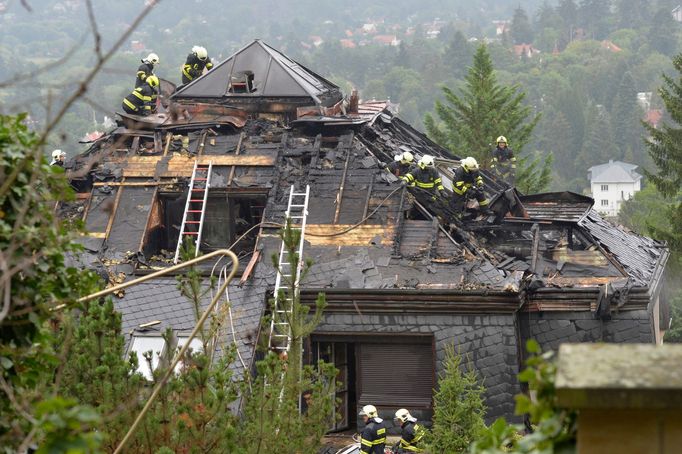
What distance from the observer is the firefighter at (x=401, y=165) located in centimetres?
2112

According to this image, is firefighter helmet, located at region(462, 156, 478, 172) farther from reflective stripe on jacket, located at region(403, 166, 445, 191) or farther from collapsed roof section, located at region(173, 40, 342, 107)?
collapsed roof section, located at region(173, 40, 342, 107)

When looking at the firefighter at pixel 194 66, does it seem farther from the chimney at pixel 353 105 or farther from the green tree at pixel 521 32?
the green tree at pixel 521 32

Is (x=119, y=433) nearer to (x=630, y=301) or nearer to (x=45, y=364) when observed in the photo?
(x=45, y=364)

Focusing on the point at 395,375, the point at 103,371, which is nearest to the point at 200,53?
the point at 395,375

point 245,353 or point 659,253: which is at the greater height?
point 659,253

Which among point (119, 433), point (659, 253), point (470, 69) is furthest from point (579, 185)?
point (119, 433)

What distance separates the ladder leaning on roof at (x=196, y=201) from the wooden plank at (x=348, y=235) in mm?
1837

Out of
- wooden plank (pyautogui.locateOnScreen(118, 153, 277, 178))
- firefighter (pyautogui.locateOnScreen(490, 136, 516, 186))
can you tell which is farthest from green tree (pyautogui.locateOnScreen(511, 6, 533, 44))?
wooden plank (pyautogui.locateOnScreen(118, 153, 277, 178))

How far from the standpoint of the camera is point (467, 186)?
20.6m

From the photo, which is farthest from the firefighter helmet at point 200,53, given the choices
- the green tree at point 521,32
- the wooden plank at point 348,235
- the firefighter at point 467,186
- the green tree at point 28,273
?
the green tree at point 521,32

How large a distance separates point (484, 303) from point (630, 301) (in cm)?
214

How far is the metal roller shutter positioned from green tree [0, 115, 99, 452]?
1020 centimetres

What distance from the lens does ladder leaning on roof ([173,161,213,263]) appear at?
20.9 metres

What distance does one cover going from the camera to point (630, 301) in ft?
61.5
